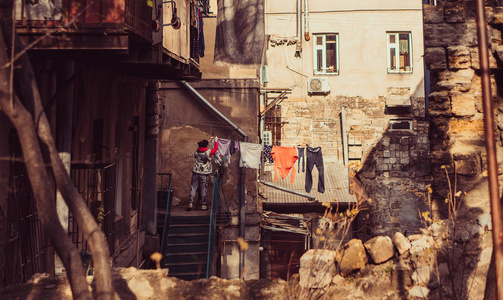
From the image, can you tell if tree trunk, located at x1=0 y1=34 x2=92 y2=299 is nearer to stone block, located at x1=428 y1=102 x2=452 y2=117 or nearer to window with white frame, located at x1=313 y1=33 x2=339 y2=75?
stone block, located at x1=428 y1=102 x2=452 y2=117

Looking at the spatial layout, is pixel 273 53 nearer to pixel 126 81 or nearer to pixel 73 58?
pixel 126 81

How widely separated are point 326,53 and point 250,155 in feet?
29.9

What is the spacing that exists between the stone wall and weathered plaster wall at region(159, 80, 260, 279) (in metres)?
8.36

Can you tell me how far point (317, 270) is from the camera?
543 cm

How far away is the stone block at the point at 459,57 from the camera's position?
22.5ft

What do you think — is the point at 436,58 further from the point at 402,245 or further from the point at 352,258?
the point at 352,258

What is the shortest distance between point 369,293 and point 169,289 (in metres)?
2.55

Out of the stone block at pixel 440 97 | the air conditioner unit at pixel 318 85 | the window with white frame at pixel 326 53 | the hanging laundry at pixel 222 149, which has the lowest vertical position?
the hanging laundry at pixel 222 149

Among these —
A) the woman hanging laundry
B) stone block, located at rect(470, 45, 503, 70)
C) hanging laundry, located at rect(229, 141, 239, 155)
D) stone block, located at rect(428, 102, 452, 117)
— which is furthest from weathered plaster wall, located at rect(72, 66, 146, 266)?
stone block, located at rect(470, 45, 503, 70)

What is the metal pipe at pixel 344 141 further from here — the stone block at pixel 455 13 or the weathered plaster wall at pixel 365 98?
the stone block at pixel 455 13

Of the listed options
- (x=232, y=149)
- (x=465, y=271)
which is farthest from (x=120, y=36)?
(x=232, y=149)

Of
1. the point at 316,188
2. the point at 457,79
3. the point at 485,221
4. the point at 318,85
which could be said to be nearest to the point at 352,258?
the point at 485,221

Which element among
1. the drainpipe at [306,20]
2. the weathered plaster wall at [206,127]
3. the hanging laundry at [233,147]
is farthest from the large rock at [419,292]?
the drainpipe at [306,20]

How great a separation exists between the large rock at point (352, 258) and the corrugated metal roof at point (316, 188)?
1026cm
